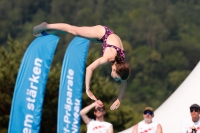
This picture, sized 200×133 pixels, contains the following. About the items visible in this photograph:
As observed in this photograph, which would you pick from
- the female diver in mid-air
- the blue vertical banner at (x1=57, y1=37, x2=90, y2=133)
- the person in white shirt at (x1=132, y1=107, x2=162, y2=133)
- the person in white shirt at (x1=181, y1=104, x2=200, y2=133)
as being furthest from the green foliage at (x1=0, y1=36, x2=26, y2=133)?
the person in white shirt at (x1=181, y1=104, x2=200, y2=133)

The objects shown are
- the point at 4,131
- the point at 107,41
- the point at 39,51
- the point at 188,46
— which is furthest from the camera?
the point at 188,46

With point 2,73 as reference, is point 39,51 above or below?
below

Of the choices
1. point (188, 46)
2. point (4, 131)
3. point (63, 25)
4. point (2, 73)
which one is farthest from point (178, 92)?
point (188, 46)

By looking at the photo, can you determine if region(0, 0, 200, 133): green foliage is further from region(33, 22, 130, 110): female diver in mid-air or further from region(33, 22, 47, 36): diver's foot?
region(33, 22, 130, 110): female diver in mid-air

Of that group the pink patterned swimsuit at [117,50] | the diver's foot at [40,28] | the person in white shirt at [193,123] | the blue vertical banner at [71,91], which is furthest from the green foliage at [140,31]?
the pink patterned swimsuit at [117,50]

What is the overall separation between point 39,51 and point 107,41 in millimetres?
5484

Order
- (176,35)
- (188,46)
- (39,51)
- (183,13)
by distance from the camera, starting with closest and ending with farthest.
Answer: (39,51), (188,46), (176,35), (183,13)

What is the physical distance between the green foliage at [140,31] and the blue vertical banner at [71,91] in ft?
197

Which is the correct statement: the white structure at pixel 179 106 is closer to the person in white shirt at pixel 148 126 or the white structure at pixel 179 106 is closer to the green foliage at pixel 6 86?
the person in white shirt at pixel 148 126

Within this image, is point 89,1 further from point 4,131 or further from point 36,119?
point 36,119

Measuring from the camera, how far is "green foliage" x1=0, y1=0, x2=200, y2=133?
9669 centimetres

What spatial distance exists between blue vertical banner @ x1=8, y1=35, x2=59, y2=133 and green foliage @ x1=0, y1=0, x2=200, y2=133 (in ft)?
198

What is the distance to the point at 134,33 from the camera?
11688cm

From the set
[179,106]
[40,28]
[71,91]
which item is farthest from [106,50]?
[71,91]
